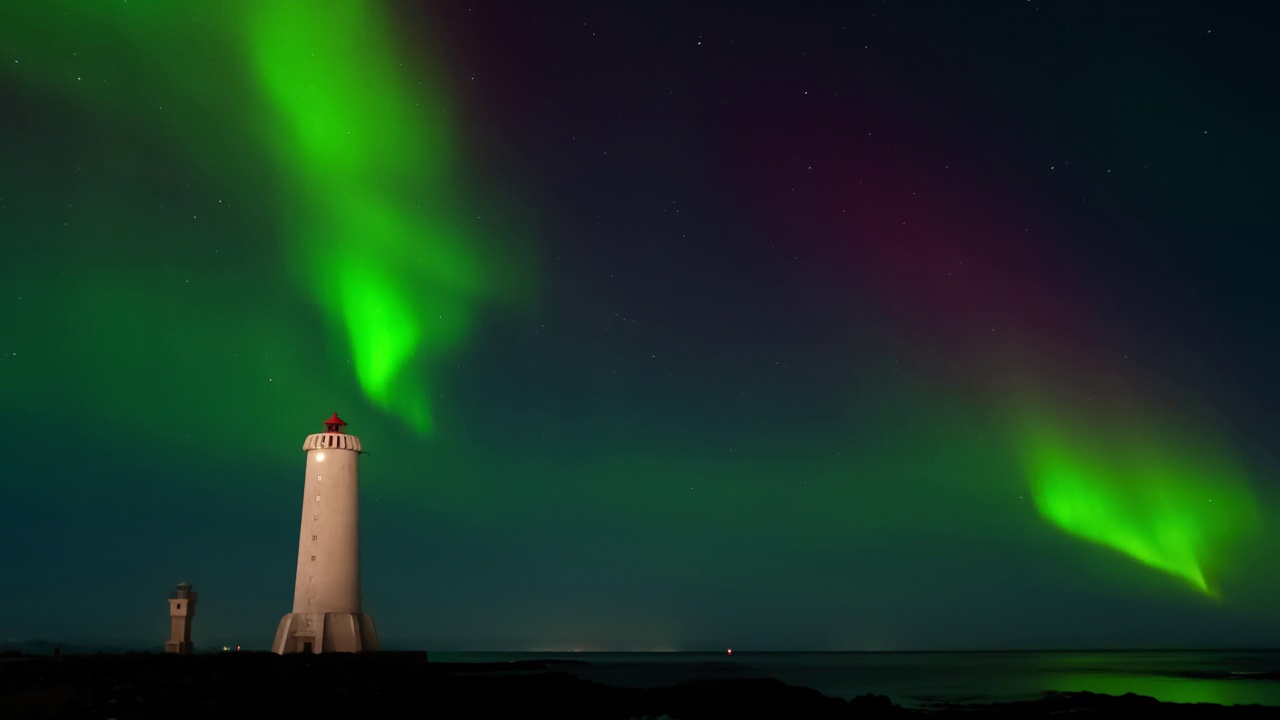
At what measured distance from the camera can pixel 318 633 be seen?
29.4 meters

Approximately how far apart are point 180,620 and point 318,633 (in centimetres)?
615

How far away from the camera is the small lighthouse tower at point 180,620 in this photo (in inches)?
1254

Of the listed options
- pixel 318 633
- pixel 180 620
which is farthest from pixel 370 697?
pixel 180 620

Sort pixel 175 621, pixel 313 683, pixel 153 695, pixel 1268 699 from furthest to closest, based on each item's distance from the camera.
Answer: pixel 1268 699
pixel 175 621
pixel 313 683
pixel 153 695

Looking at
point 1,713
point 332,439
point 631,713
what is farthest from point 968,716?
point 1,713

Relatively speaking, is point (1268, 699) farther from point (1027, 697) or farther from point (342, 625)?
point (342, 625)

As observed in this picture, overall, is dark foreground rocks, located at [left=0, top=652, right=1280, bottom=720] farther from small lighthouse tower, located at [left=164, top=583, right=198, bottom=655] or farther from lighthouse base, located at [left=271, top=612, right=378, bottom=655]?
small lighthouse tower, located at [left=164, top=583, right=198, bottom=655]

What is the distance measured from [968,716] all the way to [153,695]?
25.0 meters

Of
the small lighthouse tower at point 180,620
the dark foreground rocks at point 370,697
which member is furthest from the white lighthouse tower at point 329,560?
the small lighthouse tower at point 180,620

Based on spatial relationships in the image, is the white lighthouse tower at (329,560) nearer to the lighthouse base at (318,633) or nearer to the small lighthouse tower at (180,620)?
the lighthouse base at (318,633)

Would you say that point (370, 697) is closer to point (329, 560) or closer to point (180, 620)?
point (329, 560)

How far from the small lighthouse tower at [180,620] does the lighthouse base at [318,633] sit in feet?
14.1

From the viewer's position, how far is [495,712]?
86.9 feet

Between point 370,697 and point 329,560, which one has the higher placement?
point 329,560
